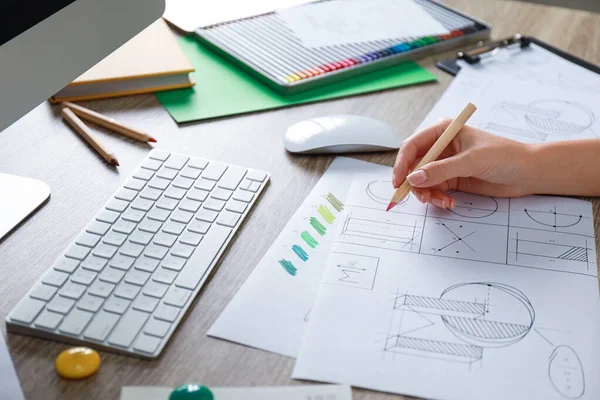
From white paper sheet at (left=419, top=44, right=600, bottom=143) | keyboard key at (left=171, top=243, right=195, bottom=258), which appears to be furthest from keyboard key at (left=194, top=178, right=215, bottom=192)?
white paper sheet at (left=419, top=44, right=600, bottom=143)

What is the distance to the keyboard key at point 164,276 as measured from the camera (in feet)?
2.30

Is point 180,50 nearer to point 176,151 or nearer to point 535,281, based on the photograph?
point 176,151

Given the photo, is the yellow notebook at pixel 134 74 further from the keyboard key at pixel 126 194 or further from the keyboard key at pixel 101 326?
the keyboard key at pixel 101 326

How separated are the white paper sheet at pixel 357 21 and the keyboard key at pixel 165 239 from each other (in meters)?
0.49

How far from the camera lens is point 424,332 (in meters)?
0.67

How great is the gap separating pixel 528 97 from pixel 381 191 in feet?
1.17

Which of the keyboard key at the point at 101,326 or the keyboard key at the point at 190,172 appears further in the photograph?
the keyboard key at the point at 190,172

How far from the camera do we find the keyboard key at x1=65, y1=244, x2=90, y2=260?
2.37 ft

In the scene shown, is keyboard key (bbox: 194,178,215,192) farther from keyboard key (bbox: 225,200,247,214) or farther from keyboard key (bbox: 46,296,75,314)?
keyboard key (bbox: 46,296,75,314)

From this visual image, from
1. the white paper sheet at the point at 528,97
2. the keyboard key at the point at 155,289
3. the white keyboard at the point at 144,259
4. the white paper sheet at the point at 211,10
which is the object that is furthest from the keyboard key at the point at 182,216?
the white paper sheet at the point at 211,10

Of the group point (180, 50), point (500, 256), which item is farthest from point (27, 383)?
point (180, 50)

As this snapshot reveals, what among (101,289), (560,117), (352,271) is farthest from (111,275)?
(560,117)

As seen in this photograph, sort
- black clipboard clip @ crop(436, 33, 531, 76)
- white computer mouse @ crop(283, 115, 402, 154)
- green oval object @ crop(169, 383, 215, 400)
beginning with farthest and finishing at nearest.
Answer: black clipboard clip @ crop(436, 33, 531, 76), white computer mouse @ crop(283, 115, 402, 154), green oval object @ crop(169, 383, 215, 400)

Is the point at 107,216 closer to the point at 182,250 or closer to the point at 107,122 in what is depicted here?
Result: the point at 182,250
